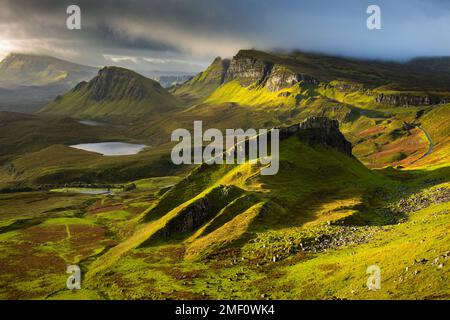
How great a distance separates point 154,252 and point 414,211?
56437 mm

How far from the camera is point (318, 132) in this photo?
151 m

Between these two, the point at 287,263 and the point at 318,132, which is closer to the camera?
the point at 287,263

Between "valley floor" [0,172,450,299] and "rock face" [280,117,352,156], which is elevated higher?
"rock face" [280,117,352,156]

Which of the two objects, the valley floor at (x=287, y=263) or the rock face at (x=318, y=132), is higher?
the rock face at (x=318, y=132)

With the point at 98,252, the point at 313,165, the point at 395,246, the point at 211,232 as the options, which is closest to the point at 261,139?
the point at 313,165

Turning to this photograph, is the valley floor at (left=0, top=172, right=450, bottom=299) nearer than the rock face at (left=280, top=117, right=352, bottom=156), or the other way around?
the valley floor at (left=0, top=172, right=450, bottom=299)

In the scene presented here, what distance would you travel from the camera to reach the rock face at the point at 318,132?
14850 centimetres

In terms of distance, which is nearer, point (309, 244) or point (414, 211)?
point (309, 244)

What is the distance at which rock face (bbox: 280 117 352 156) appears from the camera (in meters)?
148

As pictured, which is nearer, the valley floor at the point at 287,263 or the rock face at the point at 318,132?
the valley floor at the point at 287,263

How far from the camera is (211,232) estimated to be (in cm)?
9519

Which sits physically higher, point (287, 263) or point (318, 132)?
point (318, 132)
